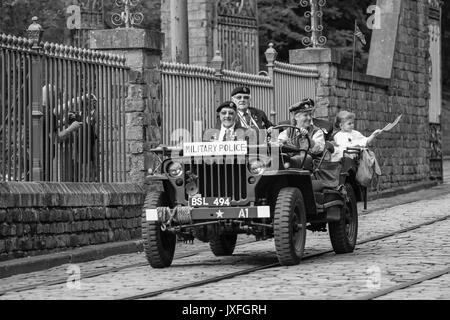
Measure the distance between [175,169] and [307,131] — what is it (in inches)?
69.5

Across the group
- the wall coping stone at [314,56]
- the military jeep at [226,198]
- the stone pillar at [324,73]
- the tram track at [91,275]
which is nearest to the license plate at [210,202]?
the military jeep at [226,198]

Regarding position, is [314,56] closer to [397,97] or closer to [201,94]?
[397,97]

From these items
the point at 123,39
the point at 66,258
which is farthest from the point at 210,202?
the point at 123,39

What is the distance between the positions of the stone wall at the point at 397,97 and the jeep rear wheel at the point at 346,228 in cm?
1008

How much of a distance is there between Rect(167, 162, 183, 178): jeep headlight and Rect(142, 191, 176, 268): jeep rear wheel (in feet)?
0.82

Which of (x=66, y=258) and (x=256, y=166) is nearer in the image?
(x=256, y=166)

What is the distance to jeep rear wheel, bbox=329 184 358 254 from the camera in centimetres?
1614

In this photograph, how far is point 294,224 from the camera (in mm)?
14789

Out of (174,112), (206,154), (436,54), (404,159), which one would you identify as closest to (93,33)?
(174,112)

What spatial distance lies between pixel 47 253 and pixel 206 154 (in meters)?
2.45

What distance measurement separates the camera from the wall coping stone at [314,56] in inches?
1061

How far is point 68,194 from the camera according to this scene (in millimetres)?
16812
